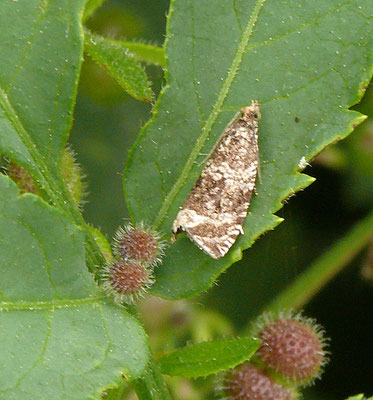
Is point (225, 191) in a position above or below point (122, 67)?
below

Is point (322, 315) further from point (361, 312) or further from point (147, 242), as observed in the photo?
point (147, 242)

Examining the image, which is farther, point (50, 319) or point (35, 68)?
point (35, 68)

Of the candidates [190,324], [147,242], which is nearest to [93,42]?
[147,242]

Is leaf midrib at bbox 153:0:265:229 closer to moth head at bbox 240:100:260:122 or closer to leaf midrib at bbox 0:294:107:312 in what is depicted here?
moth head at bbox 240:100:260:122

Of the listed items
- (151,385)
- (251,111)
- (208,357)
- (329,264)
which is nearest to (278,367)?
(208,357)

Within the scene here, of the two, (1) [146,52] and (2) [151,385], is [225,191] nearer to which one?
(2) [151,385]

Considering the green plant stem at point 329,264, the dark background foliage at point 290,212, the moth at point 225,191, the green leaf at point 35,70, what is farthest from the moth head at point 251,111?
the green plant stem at point 329,264

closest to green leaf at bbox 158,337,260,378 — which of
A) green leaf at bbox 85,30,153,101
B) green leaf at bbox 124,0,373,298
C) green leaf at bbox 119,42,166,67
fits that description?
green leaf at bbox 124,0,373,298
